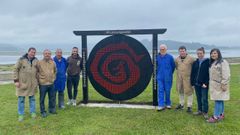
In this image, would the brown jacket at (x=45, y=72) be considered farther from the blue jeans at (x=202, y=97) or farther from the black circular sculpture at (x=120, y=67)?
the blue jeans at (x=202, y=97)

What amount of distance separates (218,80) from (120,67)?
2.99 m

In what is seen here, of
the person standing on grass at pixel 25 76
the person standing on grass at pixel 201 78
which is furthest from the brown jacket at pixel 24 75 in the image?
the person standing on grass at pixel 201 78

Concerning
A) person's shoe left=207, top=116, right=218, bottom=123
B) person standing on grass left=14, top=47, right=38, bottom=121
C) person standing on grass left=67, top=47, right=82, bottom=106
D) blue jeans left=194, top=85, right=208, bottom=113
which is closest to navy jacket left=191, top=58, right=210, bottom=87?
blue jeans left=194, top=85, right=208, bottom=113

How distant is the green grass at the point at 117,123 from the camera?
245 inches

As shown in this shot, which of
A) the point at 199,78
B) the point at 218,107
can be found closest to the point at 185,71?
the point at 199,78

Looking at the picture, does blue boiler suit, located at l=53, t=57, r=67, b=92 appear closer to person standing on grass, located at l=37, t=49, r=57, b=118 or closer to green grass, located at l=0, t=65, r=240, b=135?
person standing on grass, located at l=37, t=49, r=57, b=118

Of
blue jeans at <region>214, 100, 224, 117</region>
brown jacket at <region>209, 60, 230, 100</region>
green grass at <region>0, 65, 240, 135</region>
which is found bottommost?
green grass at <region>0, 65, 240, 135</region>

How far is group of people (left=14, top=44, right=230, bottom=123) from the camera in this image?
6625mm

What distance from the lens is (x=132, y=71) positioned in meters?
8.53

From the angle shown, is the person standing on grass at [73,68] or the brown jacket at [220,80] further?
the person standing on grass at [73,68]

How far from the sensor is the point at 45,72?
729cm

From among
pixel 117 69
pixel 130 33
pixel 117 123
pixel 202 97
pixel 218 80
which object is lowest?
pixel 117 123

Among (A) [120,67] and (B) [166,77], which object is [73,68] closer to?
(A) [120,67]

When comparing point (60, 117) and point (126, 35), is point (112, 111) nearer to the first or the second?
point (60, 117)
